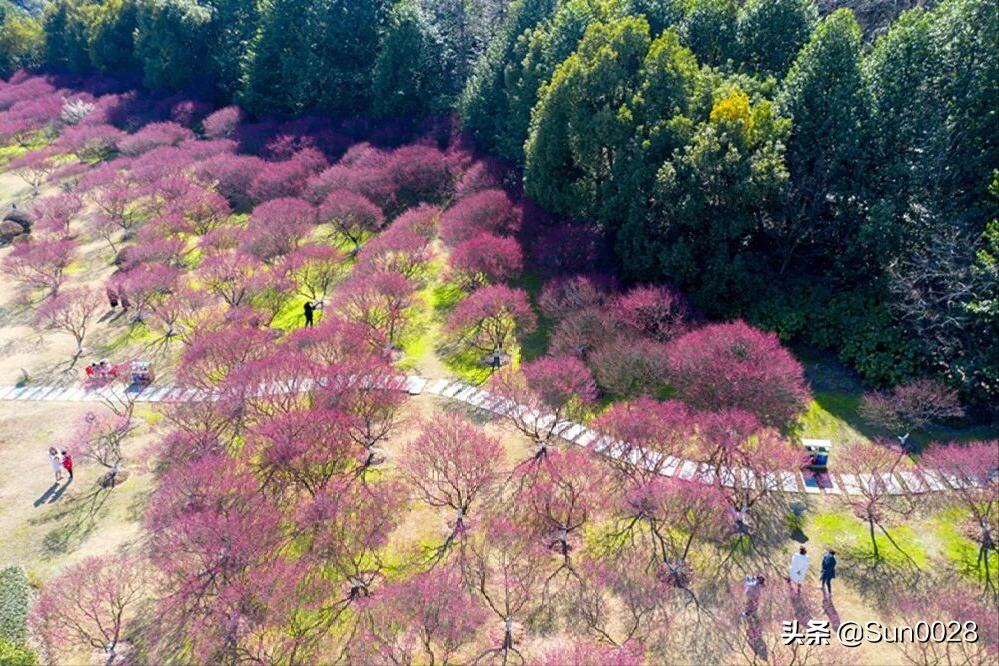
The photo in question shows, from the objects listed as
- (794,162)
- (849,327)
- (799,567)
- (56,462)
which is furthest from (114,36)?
(799,567)

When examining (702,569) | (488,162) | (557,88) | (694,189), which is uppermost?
(557,88)

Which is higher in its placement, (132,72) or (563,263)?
(563,263)

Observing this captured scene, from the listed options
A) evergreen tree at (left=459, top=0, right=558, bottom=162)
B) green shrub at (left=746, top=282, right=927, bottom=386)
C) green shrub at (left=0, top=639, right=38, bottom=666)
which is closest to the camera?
green shrub at (left=0, top=639, right=38, bottom=666)

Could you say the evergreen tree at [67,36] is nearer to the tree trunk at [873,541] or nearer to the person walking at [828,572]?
the person walking at [828,572]

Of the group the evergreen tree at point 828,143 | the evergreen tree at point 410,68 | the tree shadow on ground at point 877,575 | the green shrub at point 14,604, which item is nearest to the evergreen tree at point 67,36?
the evergreen tree at point 410,68

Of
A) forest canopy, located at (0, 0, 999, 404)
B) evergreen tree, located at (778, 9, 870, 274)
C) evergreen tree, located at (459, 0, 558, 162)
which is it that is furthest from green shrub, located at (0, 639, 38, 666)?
evergreen tree, located at (459, 0, 558, 162)

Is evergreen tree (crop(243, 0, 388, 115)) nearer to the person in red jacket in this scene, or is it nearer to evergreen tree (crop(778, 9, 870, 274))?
evergreen tree (crop(778, 9, 870, 274))

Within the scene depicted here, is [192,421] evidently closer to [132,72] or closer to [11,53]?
[132,72]

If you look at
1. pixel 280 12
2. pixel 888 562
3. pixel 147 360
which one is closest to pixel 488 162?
pixel 147 360
